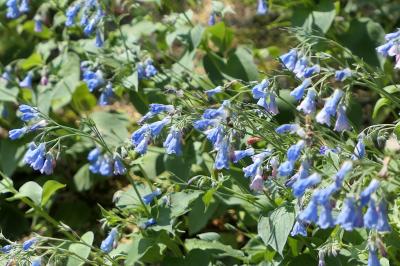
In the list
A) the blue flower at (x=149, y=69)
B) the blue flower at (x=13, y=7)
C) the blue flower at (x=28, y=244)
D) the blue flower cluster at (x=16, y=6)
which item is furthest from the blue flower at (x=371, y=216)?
the blue flower at (x=13, y=7)

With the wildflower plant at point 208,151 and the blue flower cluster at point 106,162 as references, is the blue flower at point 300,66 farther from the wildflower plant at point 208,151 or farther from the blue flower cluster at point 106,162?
the blue flower cluster at point 106,162

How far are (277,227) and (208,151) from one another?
131cm

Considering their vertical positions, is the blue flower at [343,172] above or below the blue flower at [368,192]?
above

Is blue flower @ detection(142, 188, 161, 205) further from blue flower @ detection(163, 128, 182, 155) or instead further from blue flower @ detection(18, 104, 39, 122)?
blue flower @ detection(18, 104, 39, 122)

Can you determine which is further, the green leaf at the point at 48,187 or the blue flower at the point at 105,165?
the green leaf at the point at 48,187

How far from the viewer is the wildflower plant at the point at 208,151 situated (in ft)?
8.88

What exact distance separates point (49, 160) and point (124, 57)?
160 centimetres

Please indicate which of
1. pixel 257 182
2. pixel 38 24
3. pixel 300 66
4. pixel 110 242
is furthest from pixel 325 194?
pixel 38 24

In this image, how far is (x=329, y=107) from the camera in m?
2.65

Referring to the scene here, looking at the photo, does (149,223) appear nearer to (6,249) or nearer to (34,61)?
(6,249)

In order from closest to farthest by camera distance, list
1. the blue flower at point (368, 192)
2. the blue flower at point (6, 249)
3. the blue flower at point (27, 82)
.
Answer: the blue flower at point (368, 192)
the blue flower at point (6, 249)
the blue flower at point (27, 82)

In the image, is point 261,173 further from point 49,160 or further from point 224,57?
point 224,57

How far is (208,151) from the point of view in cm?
438

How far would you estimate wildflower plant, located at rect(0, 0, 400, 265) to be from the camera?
271cm
